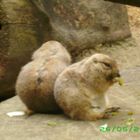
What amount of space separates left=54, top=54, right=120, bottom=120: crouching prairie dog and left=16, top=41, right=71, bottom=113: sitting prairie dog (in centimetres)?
24

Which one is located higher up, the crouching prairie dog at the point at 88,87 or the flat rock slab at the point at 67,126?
the crouching prairie dog at the point at 88,87

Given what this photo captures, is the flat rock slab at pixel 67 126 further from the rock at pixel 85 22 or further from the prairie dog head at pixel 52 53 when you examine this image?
the rock at pixel 85 22

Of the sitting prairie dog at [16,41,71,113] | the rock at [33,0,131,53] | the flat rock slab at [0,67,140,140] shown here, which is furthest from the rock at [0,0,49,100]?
the sitting prairie dog at [16,41,71,113]

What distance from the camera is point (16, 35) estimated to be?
26.6 feet

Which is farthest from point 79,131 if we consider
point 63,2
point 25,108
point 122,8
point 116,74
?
point 122,8

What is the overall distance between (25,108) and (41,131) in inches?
38.6

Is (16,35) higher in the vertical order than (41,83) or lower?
higher

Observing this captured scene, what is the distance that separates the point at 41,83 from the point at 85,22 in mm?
3578

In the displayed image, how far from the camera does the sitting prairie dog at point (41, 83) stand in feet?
19.9

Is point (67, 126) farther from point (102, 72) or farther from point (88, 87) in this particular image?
point (102, 72)

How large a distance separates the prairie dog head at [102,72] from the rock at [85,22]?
297cm

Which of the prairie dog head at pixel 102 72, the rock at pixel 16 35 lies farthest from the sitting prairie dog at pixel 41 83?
the rock at pixel 16 35

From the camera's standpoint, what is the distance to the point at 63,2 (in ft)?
30.1

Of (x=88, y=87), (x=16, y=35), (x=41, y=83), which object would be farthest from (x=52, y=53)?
(x=16, y=35)
